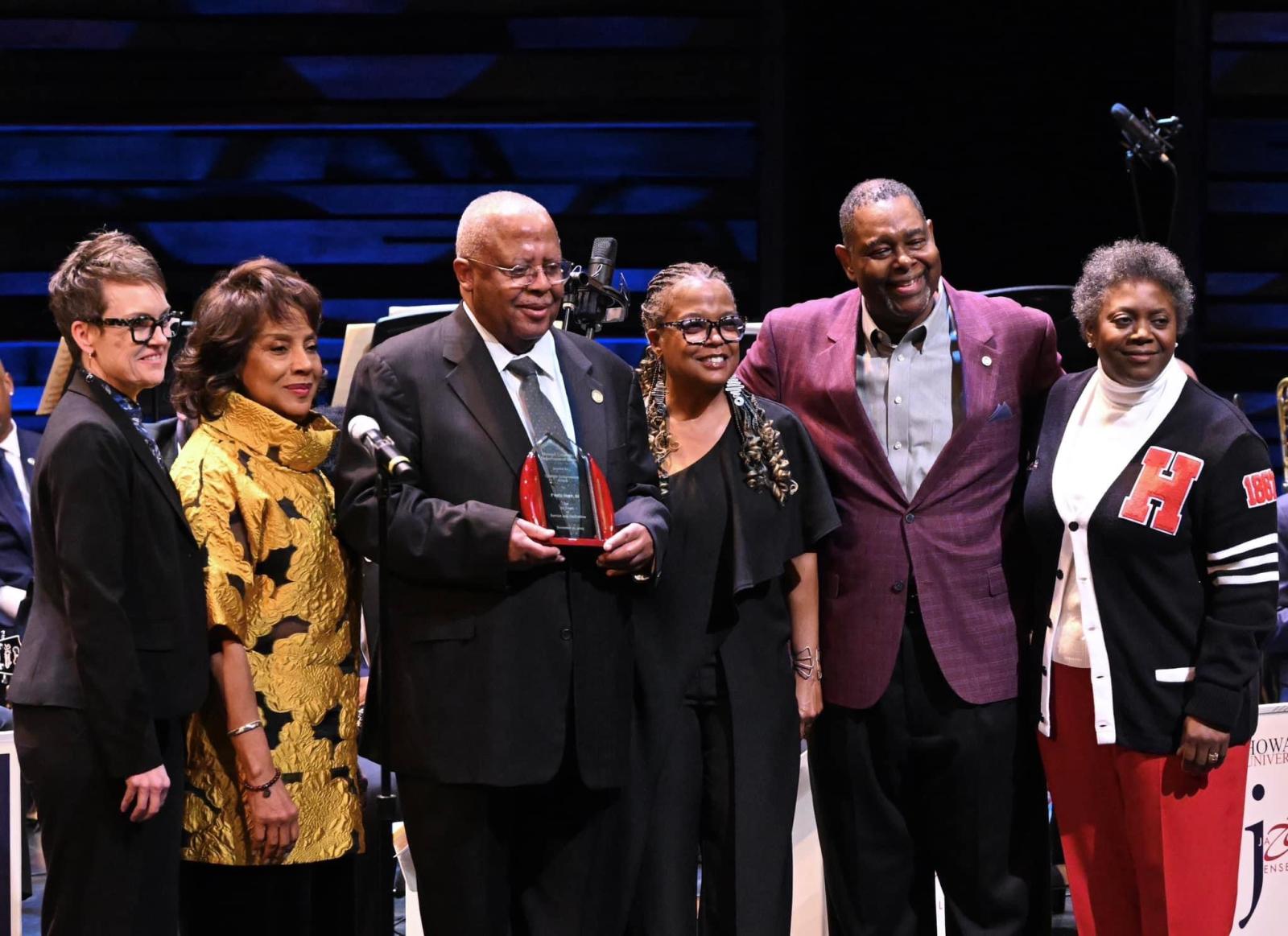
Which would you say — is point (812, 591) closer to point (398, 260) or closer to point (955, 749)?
point (955, 749)

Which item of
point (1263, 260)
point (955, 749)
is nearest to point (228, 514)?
point (955, 749)

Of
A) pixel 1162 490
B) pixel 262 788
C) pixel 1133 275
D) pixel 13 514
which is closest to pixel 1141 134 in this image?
pixel 1133 275

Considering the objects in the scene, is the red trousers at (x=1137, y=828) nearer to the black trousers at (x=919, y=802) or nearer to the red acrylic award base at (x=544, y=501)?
the black trousers at (x=919, y=802)

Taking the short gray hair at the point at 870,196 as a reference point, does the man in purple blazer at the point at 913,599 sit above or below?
below

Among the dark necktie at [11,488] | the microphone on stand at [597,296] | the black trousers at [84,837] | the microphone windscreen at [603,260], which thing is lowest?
the black trousers at [84,837]

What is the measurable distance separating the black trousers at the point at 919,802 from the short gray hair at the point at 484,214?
120 cm

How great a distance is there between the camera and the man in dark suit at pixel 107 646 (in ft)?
8.46

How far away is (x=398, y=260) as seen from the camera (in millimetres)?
6980

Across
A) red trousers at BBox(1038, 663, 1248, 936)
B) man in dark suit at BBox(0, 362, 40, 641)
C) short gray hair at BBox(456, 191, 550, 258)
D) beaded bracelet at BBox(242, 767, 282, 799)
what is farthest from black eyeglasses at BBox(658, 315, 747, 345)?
man in dark suit at BBox(0, 362, 40, 641)

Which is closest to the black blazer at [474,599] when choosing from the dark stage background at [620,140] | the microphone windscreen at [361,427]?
the microphone windscreen at [361,427]

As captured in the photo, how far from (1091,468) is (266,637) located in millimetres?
1705

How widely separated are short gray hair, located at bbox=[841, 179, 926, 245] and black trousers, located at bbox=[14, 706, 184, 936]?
6.03ft

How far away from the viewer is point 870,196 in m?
3.29

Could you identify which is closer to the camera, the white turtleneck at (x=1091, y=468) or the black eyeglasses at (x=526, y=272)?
the black eyeglasses at (x=526, y=272)
